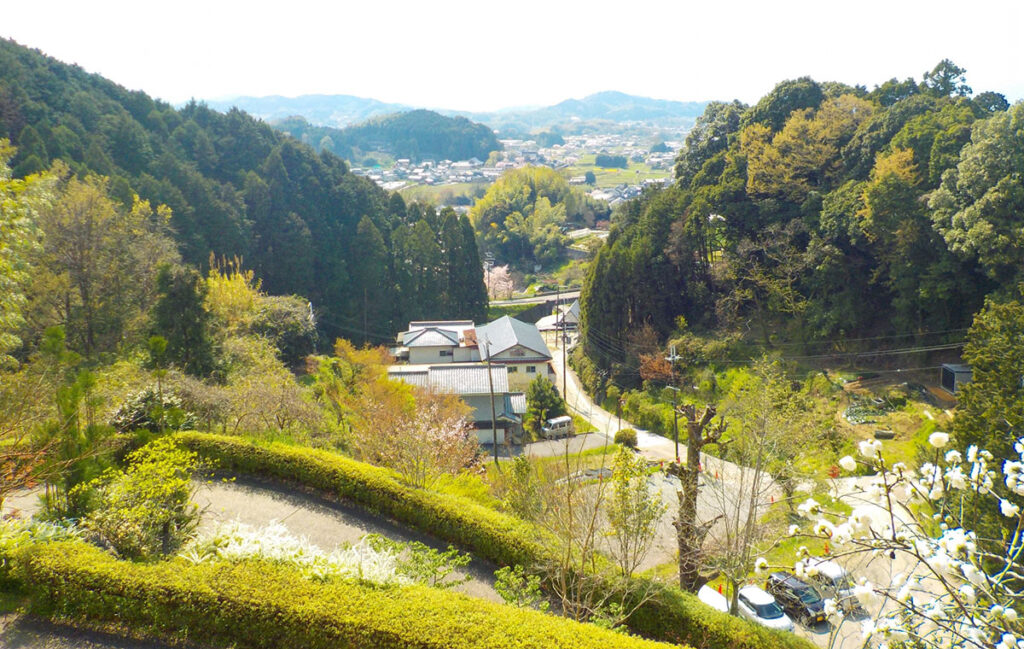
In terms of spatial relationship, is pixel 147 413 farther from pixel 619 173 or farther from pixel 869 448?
pixel 619 173

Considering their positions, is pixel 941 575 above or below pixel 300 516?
above

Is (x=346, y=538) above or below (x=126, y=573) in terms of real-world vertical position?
below

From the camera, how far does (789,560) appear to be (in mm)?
12172

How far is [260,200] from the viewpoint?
41250 mm

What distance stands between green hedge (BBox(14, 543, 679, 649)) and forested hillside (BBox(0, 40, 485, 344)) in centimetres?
2779

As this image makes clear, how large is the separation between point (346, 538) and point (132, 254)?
16.1 meters

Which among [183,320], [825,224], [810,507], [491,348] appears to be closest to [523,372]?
[491,348]

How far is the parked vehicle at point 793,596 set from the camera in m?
10.3

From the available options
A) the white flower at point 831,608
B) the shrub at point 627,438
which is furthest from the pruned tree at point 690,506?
the shrub at point 627,438

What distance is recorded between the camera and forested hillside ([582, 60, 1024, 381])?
57.7 feet

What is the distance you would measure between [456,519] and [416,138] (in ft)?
502

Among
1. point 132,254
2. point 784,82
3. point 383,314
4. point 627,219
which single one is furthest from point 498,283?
point 132,254

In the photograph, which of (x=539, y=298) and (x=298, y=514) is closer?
(x=298, y=514)

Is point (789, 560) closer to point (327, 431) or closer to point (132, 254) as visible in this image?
point (327, 431)
